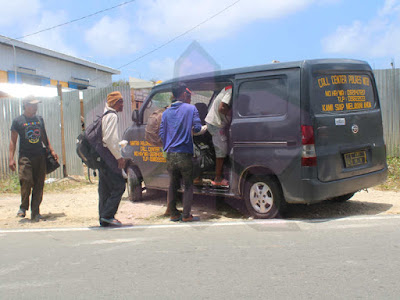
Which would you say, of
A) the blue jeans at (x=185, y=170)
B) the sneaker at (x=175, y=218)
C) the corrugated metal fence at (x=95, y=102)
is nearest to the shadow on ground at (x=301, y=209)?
the sneaker at (x=175, y=218)

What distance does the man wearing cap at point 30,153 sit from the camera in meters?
6.00

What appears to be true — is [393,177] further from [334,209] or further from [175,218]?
[175,218]

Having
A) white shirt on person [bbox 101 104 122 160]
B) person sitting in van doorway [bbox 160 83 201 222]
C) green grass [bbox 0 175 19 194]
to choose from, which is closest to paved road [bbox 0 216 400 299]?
person sitting in van doorway [bbox 160 83 201 222]

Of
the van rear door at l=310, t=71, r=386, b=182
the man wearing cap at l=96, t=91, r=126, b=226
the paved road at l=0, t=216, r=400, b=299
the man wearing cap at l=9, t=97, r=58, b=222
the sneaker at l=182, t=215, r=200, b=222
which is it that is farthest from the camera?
the man wearing cap at l=9, t=97, r=58, b=222

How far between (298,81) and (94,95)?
6403mm

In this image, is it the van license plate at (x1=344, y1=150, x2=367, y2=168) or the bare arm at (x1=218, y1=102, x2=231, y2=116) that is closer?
the van license plate at (x1=344, y1=150, x2=367, y2=168)

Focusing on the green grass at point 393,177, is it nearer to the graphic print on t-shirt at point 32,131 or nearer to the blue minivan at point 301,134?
the blue minivan at point 301,134

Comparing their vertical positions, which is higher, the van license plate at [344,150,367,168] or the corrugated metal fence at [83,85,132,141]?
the corrugated metal fence at [83,85,132,141]

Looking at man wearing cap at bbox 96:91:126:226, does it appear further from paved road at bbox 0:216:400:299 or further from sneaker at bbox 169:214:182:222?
sneaker at bbox 169:214:182:222

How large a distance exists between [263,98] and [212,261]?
233 centimetres

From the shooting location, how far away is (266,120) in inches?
200

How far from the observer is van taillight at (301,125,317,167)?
186 inches

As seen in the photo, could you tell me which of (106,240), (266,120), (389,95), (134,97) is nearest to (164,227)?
(106,240)

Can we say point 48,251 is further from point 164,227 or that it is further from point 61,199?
point 61,199
